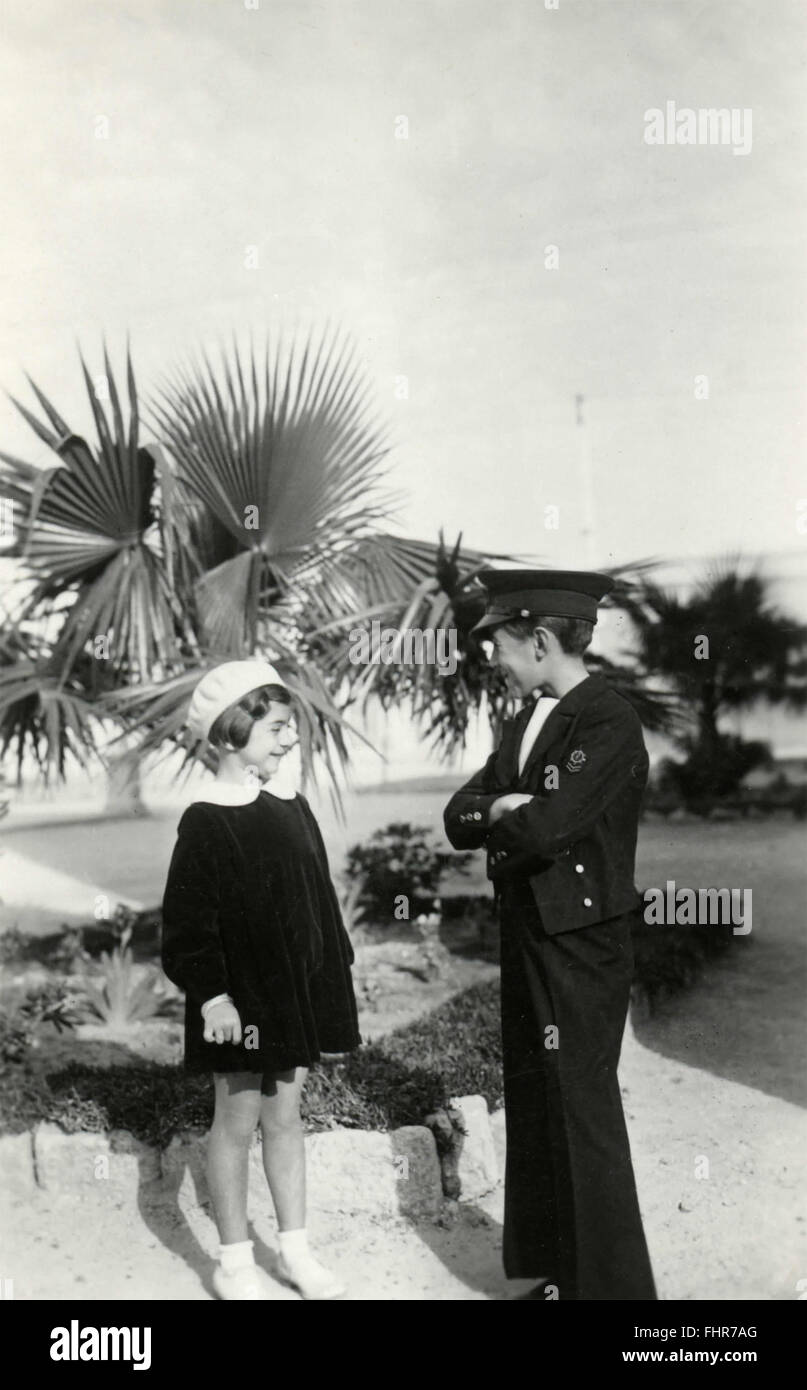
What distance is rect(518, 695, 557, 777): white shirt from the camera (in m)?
3.21

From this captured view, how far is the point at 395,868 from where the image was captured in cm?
665

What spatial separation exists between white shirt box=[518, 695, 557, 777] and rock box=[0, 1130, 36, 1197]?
80.5 inches

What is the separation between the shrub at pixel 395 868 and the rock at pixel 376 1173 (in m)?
2.69

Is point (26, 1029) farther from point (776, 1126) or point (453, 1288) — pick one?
point (776, 1126)

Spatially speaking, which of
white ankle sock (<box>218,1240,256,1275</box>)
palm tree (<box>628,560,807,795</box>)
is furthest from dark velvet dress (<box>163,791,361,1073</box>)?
palm tree (<box>628,560,807,795</box>)

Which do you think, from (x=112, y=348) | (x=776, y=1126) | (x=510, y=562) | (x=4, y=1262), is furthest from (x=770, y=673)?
(x=4, y=1262)

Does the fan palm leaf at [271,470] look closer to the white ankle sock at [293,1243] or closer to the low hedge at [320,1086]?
the low hedge at [320,1086]

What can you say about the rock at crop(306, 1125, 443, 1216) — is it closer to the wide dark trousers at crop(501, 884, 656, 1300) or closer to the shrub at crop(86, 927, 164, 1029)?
the wide dark trousers at crop(501, 884, 656, 1300)

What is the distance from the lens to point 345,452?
16.8 ft

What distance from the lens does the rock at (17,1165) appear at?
13.1ft

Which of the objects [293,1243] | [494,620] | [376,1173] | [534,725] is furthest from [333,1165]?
[494,620]

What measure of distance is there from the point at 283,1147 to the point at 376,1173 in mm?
605

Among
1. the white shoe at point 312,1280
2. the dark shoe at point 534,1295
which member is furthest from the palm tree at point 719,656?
the white shoe at point 312,1280

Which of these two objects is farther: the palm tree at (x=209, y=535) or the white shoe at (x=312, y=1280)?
the palm tree at (x=209, y=535)
